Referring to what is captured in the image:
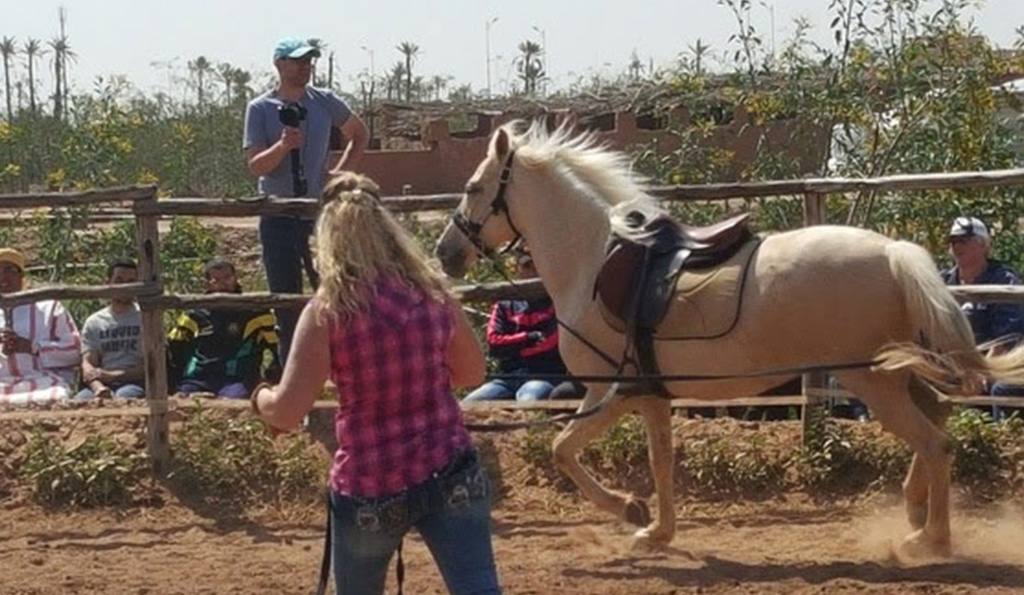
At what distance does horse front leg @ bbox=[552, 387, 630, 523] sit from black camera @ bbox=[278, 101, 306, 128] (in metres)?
2.39

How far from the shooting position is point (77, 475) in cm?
826

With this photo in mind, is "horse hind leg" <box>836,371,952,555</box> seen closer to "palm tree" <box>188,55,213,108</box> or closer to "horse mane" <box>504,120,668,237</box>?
"horse mane" <box>504,120,668,237</box>

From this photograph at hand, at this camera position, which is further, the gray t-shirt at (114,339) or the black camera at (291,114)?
the gray t-shirt at (114,339)

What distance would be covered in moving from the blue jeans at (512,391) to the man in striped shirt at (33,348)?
231 centimetres

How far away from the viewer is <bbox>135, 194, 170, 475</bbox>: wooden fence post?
27.6 ft

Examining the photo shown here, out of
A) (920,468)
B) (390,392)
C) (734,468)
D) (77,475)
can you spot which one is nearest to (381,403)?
(390,392)

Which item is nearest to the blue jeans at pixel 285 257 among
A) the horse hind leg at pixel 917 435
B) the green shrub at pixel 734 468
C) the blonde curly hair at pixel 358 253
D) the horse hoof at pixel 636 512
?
the green shrub at pixel 734 468

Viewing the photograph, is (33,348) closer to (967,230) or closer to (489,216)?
(489,216)

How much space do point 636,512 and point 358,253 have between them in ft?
10.5

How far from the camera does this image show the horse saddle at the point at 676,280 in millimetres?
6793

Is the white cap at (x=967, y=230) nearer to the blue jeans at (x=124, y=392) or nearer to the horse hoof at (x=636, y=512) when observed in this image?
the horse hoof at (x=636, y=512)

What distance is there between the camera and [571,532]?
301 inches

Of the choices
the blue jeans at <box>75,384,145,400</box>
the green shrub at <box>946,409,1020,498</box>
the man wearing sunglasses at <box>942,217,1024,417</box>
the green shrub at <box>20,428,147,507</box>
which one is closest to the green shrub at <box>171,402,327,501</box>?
the green shrub at <box>20,428,147,507</box>

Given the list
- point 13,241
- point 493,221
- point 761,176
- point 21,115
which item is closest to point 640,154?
point 761,176
